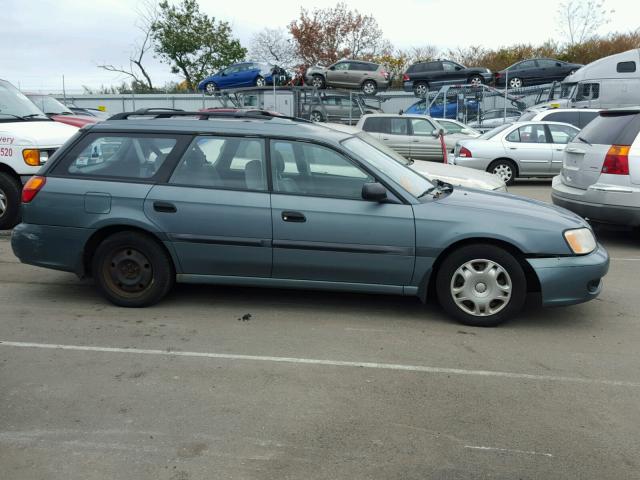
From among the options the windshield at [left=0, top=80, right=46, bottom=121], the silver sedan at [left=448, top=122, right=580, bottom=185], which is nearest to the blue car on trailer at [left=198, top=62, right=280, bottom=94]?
the silver sedan at [left=448, top=122, right=580, bottom=185]

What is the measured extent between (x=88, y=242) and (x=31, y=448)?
2.45 metres

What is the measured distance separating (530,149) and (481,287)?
10240 millimetres

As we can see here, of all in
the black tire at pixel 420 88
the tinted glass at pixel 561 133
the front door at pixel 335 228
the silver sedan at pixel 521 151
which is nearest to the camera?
the front door at pixel 335 228

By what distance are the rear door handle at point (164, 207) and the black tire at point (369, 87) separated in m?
24.6

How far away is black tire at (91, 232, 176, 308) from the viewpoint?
209 inches

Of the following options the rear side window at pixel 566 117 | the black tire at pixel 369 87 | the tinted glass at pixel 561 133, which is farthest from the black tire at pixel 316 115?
the tinted glass at pixel 561 133

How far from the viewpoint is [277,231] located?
5.13 meters

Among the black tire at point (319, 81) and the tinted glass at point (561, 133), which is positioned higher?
the black tire at point (319, 81)

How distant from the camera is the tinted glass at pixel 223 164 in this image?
5289 millimetres

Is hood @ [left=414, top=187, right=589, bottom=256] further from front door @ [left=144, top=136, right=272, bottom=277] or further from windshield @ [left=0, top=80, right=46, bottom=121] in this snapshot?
windshield @ [left=0, top=80, right=46, bottom=121]

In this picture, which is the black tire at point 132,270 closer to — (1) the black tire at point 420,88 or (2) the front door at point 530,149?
(2) the front door at point 530,149

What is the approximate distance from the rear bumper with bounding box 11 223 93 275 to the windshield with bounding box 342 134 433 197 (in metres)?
2.31

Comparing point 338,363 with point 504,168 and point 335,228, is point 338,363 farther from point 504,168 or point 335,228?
point 504,168

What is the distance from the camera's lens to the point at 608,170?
777 centimetres
